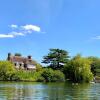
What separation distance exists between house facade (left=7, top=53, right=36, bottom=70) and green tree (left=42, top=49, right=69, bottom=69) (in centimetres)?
1343

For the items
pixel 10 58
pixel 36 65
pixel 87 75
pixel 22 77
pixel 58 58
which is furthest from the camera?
pixel 36 65

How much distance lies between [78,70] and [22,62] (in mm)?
47113

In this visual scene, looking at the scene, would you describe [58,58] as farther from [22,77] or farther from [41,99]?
[41,99]

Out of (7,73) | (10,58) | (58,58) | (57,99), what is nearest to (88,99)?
(57,99)

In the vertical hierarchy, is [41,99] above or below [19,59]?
below

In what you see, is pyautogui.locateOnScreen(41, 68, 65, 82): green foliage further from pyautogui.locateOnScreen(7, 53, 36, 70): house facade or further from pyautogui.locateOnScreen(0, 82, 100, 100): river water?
pyautogui.locateOnScreen(0, 82, 100, 100): river water

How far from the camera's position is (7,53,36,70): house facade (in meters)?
160

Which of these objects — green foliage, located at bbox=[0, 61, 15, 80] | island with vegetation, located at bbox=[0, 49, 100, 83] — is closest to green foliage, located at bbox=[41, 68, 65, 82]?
island with vegetation, located at bbox=[0, 49, 100, 83]

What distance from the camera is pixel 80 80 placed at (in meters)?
119

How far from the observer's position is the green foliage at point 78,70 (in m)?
119

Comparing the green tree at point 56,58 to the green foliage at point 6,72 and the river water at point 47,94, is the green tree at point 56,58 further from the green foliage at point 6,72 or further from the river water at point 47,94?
the river water at point 47,94

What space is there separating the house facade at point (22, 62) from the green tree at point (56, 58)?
529 inches

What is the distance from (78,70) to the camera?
393 feet

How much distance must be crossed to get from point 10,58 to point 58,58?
2141 cm
